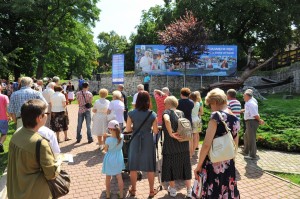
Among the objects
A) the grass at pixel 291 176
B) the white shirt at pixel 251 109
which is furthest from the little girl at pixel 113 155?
the white shirt at pixel 251 109

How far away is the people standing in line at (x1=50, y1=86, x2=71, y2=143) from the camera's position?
8758 millimetres

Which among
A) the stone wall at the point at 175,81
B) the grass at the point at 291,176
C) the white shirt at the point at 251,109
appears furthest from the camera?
the stone wall at the point at 175,81

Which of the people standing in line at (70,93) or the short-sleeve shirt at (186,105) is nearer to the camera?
the short-sleeve shirt at (186,105)

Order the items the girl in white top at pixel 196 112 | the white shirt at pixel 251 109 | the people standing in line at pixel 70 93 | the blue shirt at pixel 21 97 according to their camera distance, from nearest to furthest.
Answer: the blue shirt at pixel 21 97
the white shirt at pixel 251 109
the girl in white top at pixel 196 112
the people standing in line at pixel 70 93

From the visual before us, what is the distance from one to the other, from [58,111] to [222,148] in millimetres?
6355

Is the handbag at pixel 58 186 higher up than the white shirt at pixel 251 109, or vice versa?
the white shirt at pixel 251 109

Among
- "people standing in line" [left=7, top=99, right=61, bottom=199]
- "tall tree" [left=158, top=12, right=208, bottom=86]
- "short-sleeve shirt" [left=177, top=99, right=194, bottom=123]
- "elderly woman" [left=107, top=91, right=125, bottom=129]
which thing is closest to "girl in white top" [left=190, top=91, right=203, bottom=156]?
"short-sleeve shirt" [left=177, top=99, right=194, bottom=123]

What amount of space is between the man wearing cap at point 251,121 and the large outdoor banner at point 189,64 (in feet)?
53.7

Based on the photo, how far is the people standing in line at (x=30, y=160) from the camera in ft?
9.60

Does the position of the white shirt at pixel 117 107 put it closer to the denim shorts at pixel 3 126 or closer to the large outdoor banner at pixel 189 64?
the denim shorts at pixel 3 126

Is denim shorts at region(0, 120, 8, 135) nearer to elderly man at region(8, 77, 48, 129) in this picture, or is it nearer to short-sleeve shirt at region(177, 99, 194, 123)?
elderly man at region(8, 77, 48, 129)

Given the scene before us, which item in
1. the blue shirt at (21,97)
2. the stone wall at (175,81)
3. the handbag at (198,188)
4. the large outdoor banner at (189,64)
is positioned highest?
the large outdoor banner at (189,64)

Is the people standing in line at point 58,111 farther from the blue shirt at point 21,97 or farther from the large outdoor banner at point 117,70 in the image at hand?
the large outdoor banner at point 117,70

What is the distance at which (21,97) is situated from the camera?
264 inches
